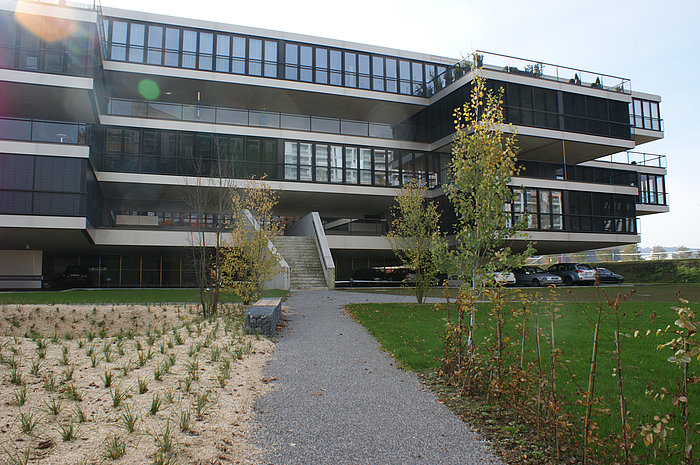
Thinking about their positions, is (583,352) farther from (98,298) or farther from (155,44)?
(155,44)

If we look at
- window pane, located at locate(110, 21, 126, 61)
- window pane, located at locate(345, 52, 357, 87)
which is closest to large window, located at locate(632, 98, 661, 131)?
window pane, located at locate(345, 52, 357, 87)

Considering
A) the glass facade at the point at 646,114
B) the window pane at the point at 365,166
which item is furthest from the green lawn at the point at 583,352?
the glass facade at the point at 646,114

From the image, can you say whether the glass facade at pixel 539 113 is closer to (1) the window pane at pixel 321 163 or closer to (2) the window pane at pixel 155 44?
(1) the window pane at pixel 321 163

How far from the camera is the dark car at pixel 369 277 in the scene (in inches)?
1128

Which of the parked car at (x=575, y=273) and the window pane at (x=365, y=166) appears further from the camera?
the window pane at (x=365, y=166)

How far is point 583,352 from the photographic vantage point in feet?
23.5

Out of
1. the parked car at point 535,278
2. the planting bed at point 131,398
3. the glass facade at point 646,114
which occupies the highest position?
the glass facade at point 646,114

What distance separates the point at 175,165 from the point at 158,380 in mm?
22895

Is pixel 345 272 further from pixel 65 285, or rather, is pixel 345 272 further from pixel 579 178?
pixel 579 178

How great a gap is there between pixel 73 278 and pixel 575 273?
29714mm

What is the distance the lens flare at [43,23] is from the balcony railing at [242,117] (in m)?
5.20

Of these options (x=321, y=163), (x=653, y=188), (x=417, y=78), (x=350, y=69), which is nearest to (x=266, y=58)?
(x=350, y=69)

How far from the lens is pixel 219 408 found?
4930mm

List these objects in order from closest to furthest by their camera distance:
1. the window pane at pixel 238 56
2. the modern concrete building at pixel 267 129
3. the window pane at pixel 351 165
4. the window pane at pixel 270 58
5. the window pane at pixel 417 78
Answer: the modern concrete building at pixel 267 129 < the window pane at pixel 238 56 < the window pane at pixel 270 58 < the window pane at pixel 351 165 < the window pane at pixel 417 78
